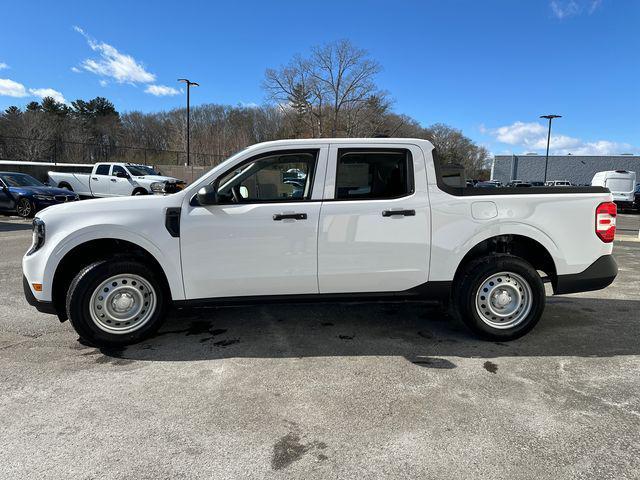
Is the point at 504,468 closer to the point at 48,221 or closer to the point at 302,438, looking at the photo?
the point at 302,438

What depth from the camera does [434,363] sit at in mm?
3826

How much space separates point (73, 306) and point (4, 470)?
1.68 meters

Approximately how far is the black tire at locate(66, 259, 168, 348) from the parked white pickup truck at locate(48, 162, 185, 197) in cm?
1594

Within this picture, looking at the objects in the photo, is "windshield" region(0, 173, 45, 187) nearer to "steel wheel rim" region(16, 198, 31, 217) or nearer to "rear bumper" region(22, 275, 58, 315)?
"steel wheel rim" region(16, 198, 31, 217)

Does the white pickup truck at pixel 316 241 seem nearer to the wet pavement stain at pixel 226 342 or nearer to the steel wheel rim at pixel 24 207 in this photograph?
the wet pavement stain at pixel 226 342

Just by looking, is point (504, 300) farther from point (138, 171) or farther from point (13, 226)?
point (138, 171)

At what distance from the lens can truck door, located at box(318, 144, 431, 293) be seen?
403 cm

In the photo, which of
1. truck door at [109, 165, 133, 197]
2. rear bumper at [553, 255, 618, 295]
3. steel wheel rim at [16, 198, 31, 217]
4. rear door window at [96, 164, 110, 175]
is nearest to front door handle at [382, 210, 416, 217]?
rear bumper at [553, 255, 618, 295]

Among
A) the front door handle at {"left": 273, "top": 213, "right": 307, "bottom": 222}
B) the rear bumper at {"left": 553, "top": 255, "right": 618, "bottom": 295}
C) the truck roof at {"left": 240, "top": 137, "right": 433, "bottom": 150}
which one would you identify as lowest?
the rear bumper at {"left": 553, "top": 255, "right": 618, "bottom": 295}

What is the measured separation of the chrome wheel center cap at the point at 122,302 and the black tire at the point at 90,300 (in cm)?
20

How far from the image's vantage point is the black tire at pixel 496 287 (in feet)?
13.7

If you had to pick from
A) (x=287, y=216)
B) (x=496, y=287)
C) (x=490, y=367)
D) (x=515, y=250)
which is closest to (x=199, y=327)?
(x=287, y=216)

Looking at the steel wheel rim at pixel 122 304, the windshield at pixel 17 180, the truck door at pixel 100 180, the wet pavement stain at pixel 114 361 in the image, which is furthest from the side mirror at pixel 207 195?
the truck door at pixel 100 180

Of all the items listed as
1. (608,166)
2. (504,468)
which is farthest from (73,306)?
(608,166)
